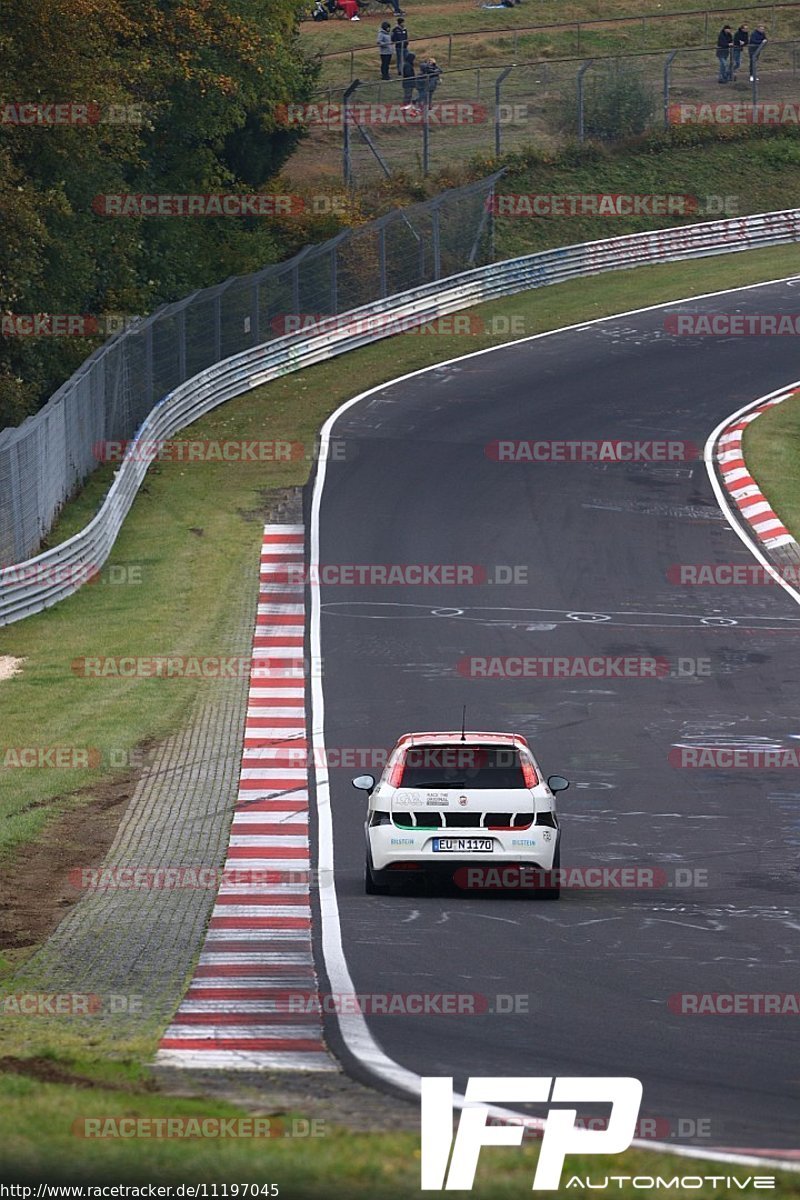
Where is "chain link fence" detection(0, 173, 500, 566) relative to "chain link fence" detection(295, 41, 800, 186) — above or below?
below

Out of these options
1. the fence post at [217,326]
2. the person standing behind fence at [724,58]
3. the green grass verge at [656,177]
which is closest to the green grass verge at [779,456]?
the fence post at [217,326]

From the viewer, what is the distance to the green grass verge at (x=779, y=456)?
114 ft

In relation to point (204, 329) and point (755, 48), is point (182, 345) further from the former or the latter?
point (755, 48)

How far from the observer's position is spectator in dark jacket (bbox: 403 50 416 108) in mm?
61519

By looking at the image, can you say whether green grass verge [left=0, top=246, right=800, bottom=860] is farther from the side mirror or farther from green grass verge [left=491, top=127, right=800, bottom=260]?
the side mirror

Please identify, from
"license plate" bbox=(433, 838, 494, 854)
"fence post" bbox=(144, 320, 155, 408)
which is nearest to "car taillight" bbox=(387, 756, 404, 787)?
"license plate" bbox=(433, 838, 494, 854)

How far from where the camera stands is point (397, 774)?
1520cm

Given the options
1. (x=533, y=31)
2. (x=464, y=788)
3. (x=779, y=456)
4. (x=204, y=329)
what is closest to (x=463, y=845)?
(x=464, y=788)

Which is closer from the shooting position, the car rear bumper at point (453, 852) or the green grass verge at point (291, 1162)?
the green grass verge at point (291, 1162)

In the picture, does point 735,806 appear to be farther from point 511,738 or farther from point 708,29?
point 708,29

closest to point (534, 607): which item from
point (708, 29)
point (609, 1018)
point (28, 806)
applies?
point (28, 806)

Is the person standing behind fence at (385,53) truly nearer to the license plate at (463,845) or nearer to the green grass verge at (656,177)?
the green grass verge at (656,177)

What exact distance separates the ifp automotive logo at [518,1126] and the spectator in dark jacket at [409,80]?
5336 cm

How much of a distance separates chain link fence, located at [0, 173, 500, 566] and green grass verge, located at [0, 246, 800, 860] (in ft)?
3.85
